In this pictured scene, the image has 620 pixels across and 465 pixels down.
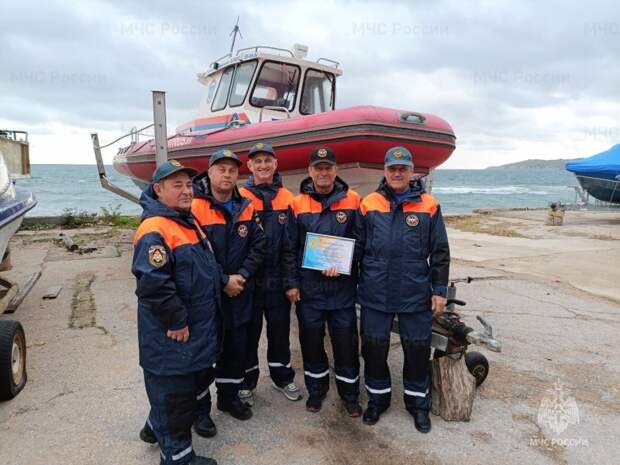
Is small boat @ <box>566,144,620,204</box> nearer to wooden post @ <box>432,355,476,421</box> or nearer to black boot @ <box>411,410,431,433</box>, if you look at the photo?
wooden post @ <box>432,355,476,421</box>

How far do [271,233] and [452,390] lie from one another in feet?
4.57

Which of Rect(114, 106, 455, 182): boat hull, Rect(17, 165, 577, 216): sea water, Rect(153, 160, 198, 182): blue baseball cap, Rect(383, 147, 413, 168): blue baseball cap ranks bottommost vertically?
Rect(17, 165, 577, 216): sea water

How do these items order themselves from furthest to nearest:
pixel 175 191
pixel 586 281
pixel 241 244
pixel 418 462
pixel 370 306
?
pixel 586 281 → pixel 370 306 → pixel 241 244 → pixel 418 462 → pixel 175 191

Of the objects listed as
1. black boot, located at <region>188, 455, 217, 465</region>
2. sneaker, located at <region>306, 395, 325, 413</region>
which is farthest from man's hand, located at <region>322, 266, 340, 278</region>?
black boot, located at <region>188, 455, 217, 465</region>

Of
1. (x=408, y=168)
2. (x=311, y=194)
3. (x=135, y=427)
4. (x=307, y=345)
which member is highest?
(x=408, y=168)

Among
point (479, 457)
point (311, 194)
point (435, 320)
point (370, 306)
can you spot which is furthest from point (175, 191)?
point (479, 457)

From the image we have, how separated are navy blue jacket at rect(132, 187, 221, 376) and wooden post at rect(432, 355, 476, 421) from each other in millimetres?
1377

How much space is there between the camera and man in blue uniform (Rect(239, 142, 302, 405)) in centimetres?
274

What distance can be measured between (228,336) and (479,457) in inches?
57.1

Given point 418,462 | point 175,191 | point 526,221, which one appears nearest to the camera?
point 175,191

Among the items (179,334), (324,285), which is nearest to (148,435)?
(179,334)

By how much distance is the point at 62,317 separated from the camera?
14.2ft

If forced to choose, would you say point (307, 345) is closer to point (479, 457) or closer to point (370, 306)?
point (370, 306)

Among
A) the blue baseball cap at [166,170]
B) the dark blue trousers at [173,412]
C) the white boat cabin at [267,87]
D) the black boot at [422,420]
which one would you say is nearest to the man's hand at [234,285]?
the dark blue trousers at [173,412]
